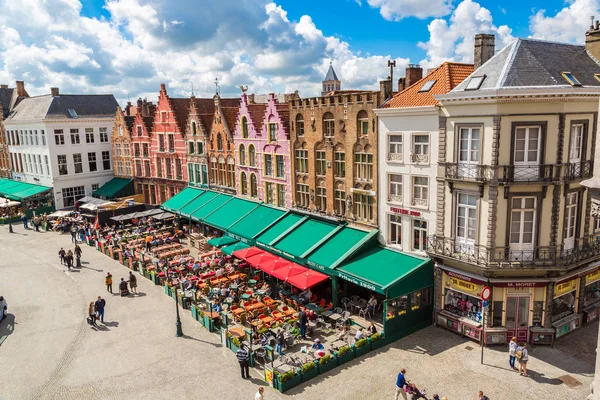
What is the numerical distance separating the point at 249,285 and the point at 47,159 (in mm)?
34804

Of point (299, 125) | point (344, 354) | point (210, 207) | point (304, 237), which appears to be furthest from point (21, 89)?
point (344, 354)

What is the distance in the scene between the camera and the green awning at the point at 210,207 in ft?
120

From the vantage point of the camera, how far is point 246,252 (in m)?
28.4

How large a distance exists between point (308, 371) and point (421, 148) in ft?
38.4

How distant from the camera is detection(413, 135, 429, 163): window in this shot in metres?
22.2

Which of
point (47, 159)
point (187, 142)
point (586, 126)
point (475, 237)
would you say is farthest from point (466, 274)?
point (47, 159)

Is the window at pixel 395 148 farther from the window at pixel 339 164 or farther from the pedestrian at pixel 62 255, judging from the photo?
the pedestrian at pixel 62 255

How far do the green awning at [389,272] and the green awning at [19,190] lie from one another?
134 feet

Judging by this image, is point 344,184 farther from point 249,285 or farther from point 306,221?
point 249,285

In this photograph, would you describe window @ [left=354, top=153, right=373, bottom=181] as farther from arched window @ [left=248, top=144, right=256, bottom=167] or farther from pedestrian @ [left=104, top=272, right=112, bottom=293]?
pedestrian @ [left=104, top=272, right=112, bottom=293]

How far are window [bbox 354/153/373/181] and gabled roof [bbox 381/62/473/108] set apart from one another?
3.10 m

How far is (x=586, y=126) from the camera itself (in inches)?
778

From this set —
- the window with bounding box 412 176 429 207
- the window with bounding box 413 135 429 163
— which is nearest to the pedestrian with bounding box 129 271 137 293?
the window with bounding box 412 176 429 207

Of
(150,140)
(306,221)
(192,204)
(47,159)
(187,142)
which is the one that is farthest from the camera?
(47,159)
